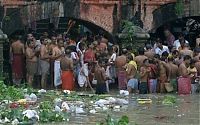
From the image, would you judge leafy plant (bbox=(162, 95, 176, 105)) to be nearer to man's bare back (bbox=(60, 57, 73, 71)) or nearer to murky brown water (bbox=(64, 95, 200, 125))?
murky brown water (bbox=(64, 95, 200, 125))

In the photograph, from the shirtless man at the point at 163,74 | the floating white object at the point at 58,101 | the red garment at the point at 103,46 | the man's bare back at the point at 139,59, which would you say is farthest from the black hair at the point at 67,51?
the floating white object at the point at 58,101

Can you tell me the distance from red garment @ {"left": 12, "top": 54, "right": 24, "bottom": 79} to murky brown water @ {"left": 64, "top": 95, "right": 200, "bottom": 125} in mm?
5350

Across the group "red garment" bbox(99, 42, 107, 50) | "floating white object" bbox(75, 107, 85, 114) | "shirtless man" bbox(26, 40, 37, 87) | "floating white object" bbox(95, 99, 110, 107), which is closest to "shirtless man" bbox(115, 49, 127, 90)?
"red garment" bbox(99, 42, 107, 50)

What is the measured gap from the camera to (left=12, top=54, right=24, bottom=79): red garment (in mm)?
22672

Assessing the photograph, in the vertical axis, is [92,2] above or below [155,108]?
above

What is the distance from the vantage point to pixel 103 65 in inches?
821

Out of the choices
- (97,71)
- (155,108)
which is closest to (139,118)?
(155,108)

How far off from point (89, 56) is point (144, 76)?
224 cm

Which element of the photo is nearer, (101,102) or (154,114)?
(154,114)

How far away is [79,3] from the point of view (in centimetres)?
2414

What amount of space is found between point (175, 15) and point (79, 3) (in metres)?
3.61

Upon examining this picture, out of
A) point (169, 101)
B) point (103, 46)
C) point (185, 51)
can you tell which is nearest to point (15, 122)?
point (169, 101)

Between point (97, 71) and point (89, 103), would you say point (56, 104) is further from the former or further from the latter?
point (97, 71)

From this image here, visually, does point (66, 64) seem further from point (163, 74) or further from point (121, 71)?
point (163, 74)
